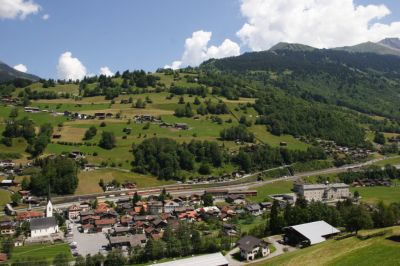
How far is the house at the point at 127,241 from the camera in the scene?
80000 millimetres

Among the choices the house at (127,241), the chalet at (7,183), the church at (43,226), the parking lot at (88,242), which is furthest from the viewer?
the chalet at (7,183)

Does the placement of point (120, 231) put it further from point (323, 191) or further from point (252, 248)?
point (323, 191)

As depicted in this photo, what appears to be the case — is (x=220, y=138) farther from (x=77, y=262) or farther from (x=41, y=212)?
(x=77, y=262)

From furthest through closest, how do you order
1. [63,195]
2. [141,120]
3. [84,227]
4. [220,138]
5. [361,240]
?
1. [141,120]
2. [220,138]
3. [63,195]
4. [84,227]
5. [361,240]

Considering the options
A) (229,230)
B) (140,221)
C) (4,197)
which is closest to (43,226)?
(140,221)

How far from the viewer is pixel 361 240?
53562mm

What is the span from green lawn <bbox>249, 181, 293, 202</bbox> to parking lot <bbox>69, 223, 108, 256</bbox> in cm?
4696

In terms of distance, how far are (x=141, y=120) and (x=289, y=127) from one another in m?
66.3

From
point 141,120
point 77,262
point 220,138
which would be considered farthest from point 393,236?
point 141,120

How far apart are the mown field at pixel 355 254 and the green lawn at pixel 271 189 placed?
63931 mm

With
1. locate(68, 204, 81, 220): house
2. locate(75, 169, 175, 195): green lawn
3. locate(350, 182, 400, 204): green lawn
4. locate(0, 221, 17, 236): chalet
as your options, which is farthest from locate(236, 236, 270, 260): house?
locate(75, 169, 175, 195): green lawn

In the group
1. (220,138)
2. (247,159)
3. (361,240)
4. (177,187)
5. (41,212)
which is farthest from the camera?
(220,138)

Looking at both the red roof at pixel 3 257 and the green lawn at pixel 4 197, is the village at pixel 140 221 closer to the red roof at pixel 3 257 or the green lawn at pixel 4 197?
the green lawn at pixel 4 197

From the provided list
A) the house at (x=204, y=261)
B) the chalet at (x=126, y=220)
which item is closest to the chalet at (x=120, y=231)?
the chalet at (x=126, y=220)
